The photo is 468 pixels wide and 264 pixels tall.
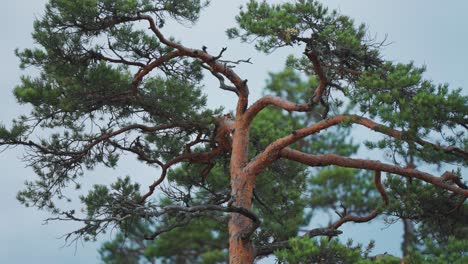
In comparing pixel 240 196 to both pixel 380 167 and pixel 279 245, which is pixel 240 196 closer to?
pixel 279 245

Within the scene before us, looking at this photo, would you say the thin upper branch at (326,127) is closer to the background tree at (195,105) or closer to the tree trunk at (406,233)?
the background tree at (195,105)

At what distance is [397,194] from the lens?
6.61 m

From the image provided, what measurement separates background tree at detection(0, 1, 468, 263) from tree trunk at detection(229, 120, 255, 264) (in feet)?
0.04

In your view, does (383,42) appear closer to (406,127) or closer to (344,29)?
(344,29)

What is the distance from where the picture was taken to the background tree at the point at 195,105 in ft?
17.9

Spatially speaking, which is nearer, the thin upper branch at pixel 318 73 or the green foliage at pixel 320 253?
the green foliage at pixel 320 253

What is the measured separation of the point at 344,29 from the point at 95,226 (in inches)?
114

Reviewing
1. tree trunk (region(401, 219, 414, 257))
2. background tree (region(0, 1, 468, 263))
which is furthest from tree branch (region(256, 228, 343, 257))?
tree trunk (region(401, 219, 414, 257))

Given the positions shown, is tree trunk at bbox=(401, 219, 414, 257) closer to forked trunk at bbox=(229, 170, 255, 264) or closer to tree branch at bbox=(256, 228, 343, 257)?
tree branch at bbox=(256, 228, 343, 257)

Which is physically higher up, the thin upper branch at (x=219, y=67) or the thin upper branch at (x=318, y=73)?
the thin upper branch at (x=219, y=67)

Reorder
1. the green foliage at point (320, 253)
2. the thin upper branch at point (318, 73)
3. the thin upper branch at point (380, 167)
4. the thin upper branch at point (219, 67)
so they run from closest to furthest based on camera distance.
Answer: the green foliage at point (320, 253) < the thin upper branch at point (318, 73) < the thin upper branch at point (380, 167) < the thin upper branch at point (219, 67)

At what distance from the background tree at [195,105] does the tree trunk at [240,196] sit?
0.04 feet

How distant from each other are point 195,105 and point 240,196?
1.30 meters

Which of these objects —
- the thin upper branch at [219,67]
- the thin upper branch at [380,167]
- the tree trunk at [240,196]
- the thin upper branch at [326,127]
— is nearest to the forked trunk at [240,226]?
the tree trunk at [240,196]
